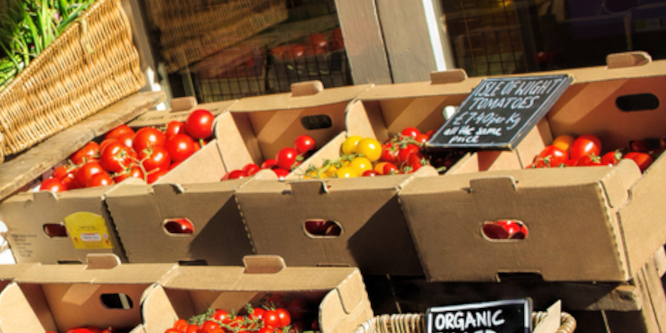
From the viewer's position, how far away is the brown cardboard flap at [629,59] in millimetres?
2396

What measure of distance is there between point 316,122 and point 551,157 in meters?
1.18

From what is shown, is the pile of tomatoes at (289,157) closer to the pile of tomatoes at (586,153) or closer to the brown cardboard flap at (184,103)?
the brown cardboard flap at (184,103)

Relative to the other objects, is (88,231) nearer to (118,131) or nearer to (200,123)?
(200,123)

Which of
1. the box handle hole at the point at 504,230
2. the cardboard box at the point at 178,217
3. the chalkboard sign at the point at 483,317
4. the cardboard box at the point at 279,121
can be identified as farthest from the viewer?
the cardboard box at the point at 279,121

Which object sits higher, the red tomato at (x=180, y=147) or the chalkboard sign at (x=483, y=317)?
the red tomato at (x=180, y=147)

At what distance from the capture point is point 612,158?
243 centimetres

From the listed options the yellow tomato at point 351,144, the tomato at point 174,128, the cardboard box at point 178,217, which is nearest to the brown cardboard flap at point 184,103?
the tomato at point 174,128

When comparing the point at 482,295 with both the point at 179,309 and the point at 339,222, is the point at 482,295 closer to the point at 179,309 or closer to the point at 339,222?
the point at 339,222

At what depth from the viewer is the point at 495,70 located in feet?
11.5

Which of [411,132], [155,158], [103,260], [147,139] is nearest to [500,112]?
[411,132]

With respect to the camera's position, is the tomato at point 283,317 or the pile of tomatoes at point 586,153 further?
the pile of tomatoes at point 586,153

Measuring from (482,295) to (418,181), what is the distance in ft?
1.22

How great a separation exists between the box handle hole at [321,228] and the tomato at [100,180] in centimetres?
115

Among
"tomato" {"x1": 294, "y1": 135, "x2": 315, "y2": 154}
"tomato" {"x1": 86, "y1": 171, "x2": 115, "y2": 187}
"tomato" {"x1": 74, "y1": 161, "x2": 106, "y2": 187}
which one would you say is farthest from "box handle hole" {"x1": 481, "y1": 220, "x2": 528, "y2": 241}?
"tomato" {"x1": 74, "y1": 161, "x2": 106, "y2": 187}
